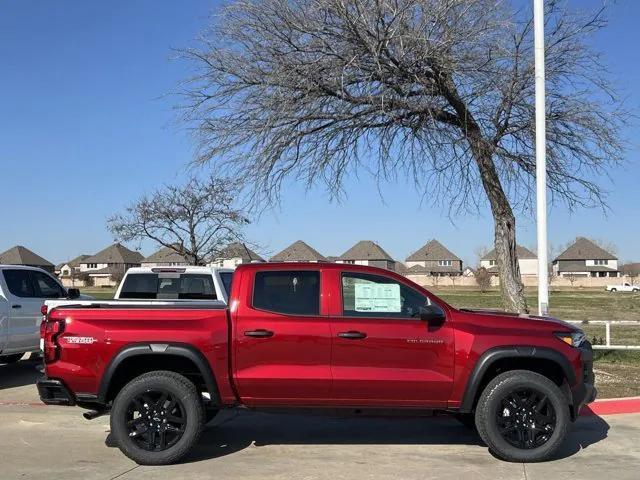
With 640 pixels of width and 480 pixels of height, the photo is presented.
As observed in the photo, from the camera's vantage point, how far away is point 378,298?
250 inches

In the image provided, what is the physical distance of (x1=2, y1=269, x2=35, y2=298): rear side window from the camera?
34.7 ft

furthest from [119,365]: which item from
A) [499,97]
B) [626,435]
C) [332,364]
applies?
[499,97]

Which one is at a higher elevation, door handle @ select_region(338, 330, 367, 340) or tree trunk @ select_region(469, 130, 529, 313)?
tree trunk @ select_region(469, 130, 529, 313)

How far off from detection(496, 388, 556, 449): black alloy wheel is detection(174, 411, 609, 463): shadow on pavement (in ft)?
1.58

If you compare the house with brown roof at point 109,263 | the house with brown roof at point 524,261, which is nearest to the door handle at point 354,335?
the house with brown roof at point 109,263

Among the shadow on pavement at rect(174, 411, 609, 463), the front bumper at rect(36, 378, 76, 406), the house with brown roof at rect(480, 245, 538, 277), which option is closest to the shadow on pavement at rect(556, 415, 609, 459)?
the shadow on pavement at rect(174, 411, 609, 463)

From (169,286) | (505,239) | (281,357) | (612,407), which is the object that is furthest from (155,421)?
(505,239)

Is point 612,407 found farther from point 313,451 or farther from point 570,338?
point 313,451

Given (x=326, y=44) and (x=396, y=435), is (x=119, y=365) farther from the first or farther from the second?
(x=326, y=44)

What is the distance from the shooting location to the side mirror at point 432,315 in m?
6.04

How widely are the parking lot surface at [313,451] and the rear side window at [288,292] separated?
1.47 metres

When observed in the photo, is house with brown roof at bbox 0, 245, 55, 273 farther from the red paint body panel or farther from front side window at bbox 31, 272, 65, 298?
the red paint body panel

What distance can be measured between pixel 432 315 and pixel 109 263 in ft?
364

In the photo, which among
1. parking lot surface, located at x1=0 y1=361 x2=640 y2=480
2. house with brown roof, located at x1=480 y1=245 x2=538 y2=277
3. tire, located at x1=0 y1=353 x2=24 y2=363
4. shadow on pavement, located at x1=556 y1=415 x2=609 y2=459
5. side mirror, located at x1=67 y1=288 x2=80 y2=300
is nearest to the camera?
parking lot surface, located at x1=0 y1=361 x2=640 y2=480
